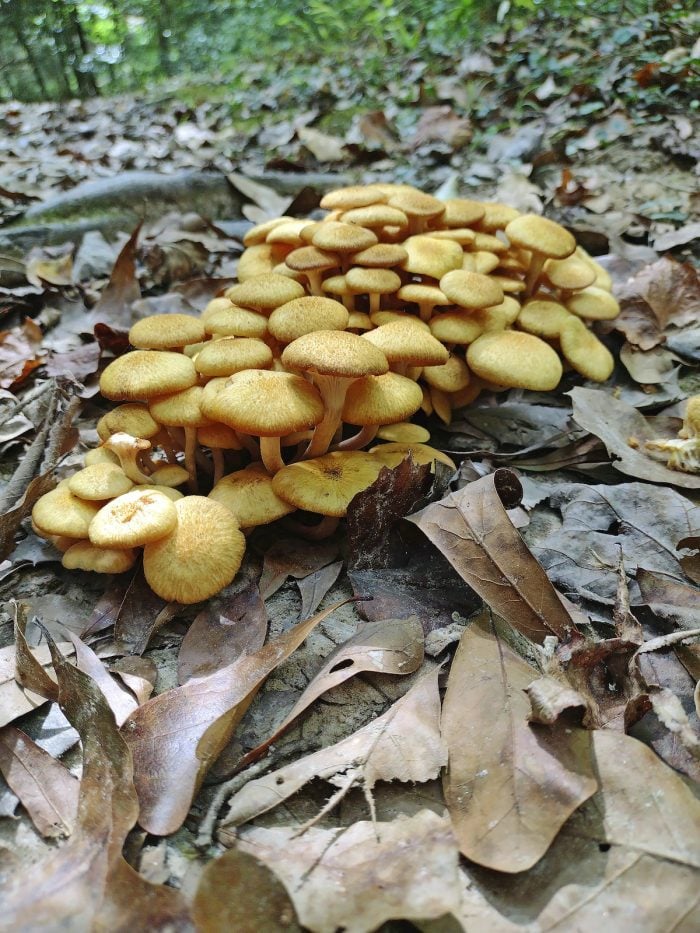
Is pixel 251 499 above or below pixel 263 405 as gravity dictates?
below

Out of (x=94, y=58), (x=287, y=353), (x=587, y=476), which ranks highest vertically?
(x=94, y=58)

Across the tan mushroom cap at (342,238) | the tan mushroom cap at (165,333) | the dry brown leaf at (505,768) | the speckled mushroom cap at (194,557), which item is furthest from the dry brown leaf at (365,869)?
the tan mushroom cap at (342,238)

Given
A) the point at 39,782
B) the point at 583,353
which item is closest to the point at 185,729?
the point at 39,782

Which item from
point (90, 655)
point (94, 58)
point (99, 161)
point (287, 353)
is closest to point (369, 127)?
point (99, 161)

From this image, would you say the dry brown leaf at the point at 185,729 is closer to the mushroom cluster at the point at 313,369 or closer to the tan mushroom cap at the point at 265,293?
the mushroom cluster at the point at 313,369

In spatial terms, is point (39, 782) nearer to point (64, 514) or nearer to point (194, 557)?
point (194, 557)

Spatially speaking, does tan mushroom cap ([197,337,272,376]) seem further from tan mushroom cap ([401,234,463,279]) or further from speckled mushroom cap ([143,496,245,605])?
tan mushroom cap ([401,234,463,279])

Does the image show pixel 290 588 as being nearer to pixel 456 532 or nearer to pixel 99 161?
pixel 456 532
